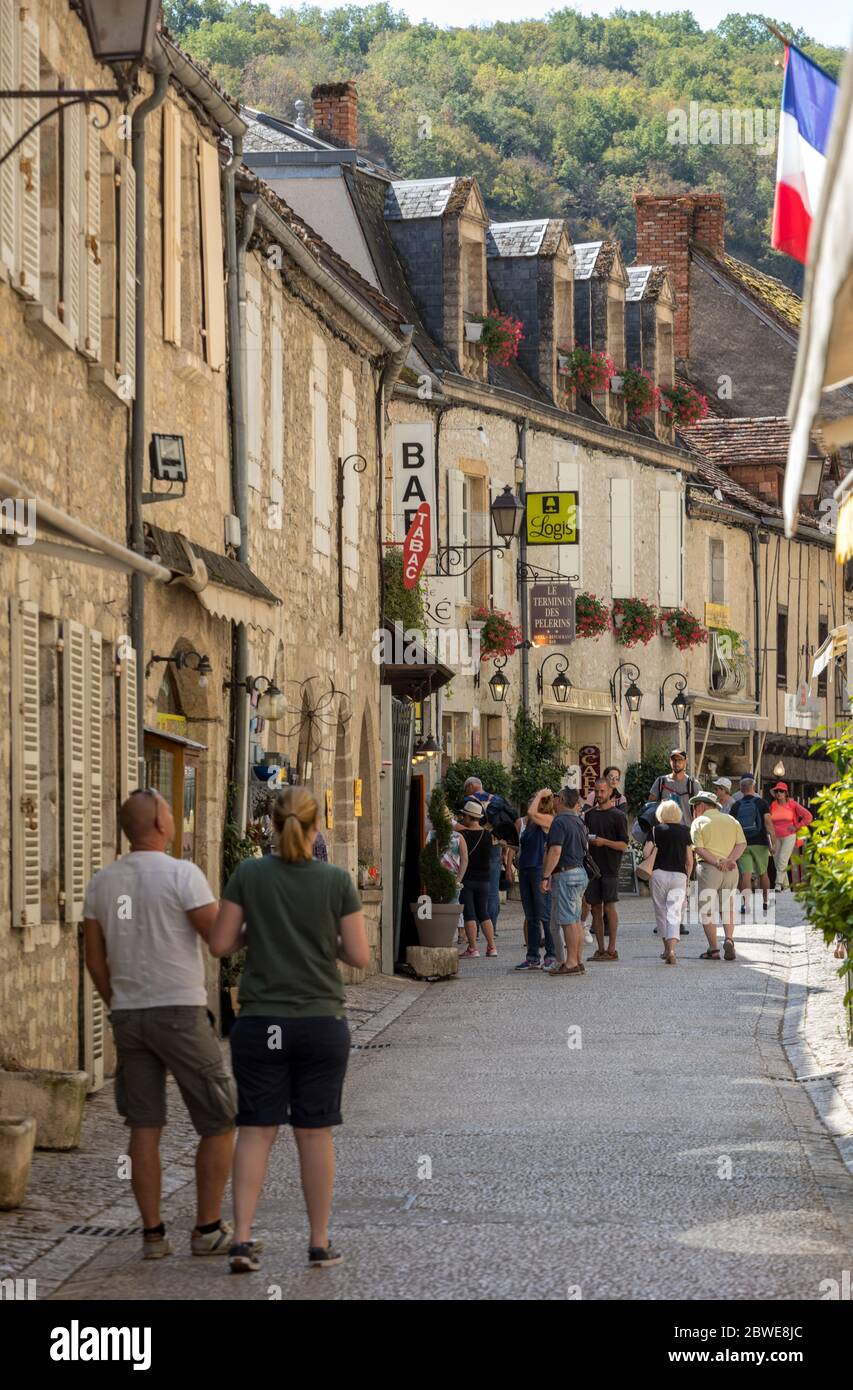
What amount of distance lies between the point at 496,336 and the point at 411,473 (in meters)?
7.14

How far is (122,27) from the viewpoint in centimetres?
1109

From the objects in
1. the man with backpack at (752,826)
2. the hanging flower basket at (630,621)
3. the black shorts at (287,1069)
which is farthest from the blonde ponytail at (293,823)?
the hanging flower basket at (630,621)

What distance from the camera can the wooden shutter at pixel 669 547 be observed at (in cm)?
3781

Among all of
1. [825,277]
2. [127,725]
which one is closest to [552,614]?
[127,725]

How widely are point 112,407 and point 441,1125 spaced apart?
452 cm

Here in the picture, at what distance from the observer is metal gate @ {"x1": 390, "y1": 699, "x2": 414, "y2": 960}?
2105 cm

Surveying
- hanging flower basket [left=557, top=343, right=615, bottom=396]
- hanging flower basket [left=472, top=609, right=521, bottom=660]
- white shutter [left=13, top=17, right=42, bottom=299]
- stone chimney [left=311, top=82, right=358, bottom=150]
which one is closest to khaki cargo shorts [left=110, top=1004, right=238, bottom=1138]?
white shutter [left=13, top=17, right=42, bottom=299]

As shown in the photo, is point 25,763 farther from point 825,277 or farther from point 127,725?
point 825,277

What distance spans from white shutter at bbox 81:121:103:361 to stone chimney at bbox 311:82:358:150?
22543mm

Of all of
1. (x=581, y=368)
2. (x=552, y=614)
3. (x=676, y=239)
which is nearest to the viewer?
(x=552, y=614)

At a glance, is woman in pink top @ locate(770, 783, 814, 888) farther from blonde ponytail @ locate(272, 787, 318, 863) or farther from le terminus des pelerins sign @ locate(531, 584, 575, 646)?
blonde ponytail @ locate(272, 787, 318, 863)

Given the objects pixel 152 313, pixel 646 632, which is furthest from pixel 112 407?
pixel 646 632

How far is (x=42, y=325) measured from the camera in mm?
10797
